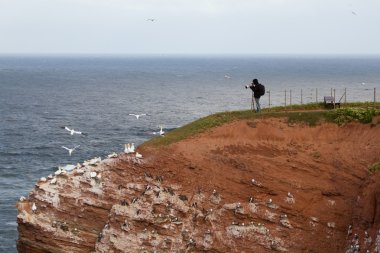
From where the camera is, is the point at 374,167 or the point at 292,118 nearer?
the point at 374,167

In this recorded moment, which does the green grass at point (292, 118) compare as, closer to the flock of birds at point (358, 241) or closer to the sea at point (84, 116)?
the sea at point (84, 116)

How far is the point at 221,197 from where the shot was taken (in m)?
35.7

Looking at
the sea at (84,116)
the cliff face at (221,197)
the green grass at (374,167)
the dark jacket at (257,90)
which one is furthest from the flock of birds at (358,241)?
the sea at (84,116)

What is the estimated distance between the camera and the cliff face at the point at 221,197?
3475cm

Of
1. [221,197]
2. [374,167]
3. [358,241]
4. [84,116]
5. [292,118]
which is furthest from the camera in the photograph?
[84,116]

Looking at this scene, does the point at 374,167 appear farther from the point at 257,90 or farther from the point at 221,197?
the point at 257,90

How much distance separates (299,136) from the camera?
125 ft

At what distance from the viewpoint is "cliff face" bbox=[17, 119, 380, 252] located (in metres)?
34.8

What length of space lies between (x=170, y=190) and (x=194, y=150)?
3.19 meters

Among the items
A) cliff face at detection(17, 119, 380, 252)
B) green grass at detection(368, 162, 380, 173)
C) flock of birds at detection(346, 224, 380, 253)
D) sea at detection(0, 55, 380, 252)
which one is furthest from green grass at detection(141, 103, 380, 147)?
flock of birds at detection(346, 224, 380, 253)

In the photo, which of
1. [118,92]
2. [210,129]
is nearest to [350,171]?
[210,129]

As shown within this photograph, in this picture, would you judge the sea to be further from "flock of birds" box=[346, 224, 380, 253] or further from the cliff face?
"flock of birds" box=[346, 224, 380, 253]

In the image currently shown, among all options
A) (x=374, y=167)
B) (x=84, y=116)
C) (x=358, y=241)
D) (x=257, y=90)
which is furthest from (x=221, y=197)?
(x=84, y=116)

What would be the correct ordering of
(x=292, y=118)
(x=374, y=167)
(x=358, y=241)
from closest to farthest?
(x=358, y=241)
(x=374, y=167)
(x=292, y=118)
